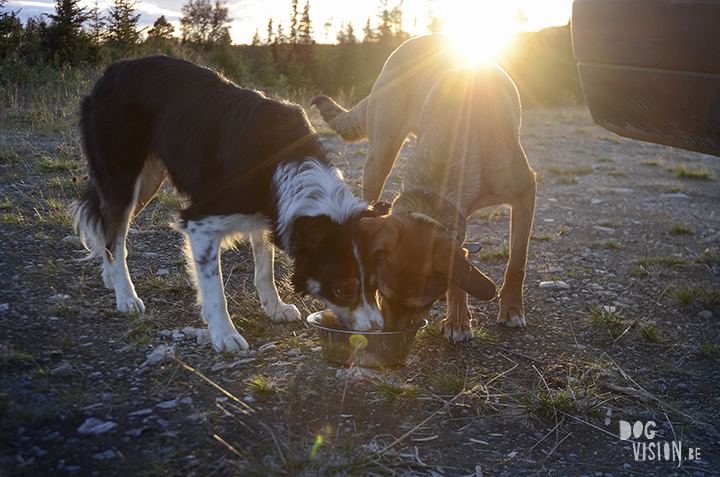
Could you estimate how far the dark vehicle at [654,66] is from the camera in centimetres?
224

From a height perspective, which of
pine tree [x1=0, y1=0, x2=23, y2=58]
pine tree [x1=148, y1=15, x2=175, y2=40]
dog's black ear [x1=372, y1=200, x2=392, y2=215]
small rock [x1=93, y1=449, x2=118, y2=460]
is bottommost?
small rock [x1=93, y1=449, x2=118, y2=460]

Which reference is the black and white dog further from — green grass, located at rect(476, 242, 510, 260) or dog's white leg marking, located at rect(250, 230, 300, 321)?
green grass, located at rect(476, 242, 510, 260)

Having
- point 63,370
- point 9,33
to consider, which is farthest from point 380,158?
point 9,33

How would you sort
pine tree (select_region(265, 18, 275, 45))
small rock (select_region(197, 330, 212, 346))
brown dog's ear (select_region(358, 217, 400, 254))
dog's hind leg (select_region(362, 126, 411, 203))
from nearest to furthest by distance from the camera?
brown dog's ear (select_region(358, 217, 400, 254)) < small rock (select_region(197, 330, 212, 346)) < dog's hind leg (select_region(362, 126, 411, 203)) < pine tree (select_region(265, 18, 275, 45))

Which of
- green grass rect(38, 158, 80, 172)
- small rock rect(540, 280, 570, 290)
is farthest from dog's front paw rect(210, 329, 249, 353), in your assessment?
green grass rect(38, 158, 80, 172)

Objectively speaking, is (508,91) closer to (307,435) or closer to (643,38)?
(643,38)

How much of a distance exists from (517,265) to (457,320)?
28.4 inches

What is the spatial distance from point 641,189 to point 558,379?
6.71 m

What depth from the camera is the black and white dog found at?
288 cm

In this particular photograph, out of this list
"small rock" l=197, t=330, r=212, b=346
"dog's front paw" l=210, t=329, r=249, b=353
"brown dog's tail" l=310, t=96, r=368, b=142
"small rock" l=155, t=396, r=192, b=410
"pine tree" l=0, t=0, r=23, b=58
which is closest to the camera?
"small rock" l=155, t=396, r=192, b=410

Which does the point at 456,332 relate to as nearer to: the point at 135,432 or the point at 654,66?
the point at 654,66

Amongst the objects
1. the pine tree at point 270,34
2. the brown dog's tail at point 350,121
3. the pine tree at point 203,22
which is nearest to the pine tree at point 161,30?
the pine tree at point 203,22

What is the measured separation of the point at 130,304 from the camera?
3.47 m

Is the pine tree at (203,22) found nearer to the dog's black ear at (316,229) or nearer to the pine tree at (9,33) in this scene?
the pine tree at (9,33)
